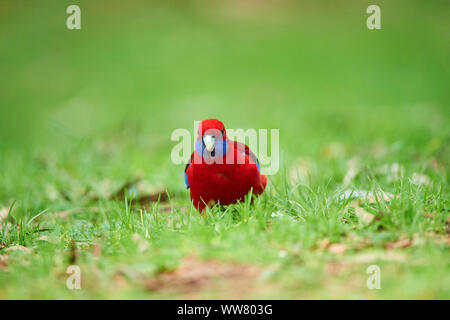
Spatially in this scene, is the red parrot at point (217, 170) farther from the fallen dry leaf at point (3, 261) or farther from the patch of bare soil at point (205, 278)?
the fallen dry leaf at point (3, 261)

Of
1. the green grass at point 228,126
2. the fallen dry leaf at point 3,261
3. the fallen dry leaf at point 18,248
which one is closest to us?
the green grass at point 228,126

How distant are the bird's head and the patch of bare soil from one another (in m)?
0.76

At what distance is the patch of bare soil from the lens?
2.00 metres

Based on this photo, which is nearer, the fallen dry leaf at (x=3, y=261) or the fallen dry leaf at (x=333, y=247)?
the fallen dry leaf at (x=333, y=247)

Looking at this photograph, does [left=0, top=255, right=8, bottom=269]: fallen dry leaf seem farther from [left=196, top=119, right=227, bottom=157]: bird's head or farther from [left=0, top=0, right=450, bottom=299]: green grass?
[left=196, top=119, right=227, bottom=157]: bird's head

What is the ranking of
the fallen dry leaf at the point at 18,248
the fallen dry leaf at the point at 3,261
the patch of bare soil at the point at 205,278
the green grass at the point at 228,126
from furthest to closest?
the fallen dry leaf at the point at 18,248 → the fallen dry leaf at the point at 3,261 → the green grass at the point at 228,126 → the patch of bare soil at the point at 205,278

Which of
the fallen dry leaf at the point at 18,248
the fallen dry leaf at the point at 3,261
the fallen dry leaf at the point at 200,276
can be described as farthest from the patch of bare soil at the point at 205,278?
the fallen dry leaf at the point at 18,248

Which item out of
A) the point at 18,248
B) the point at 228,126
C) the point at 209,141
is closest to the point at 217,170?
the point at 209,141

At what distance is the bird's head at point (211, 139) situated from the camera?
271 cm

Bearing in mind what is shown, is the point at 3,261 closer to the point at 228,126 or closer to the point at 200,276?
the point at 200,276

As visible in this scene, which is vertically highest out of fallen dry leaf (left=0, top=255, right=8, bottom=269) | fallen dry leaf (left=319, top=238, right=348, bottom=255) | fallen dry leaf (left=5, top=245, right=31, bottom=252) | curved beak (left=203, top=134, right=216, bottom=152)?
curved beak (left=203, top=134, right=216, bottom=152)

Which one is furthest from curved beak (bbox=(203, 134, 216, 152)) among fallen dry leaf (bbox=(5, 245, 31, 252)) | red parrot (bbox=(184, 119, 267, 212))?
fallen dry leaf (bbox=(5, 245, 31, 252))

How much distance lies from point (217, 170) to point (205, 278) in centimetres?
86

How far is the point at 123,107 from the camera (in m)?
7.72
